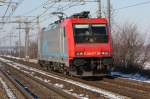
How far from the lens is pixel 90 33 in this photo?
23.1 m

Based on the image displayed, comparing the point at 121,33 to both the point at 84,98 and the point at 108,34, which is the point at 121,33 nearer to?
the point at 108,34

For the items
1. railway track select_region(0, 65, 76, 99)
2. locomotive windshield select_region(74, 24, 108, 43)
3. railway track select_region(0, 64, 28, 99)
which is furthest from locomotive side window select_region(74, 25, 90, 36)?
railway track select_region(0, 64, 28, 99)

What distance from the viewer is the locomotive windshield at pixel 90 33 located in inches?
906

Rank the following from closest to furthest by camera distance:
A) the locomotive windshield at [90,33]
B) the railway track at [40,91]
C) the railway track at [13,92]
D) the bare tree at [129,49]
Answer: the railway track at [40,91] < the railway track at [13,92] < the locomotive windshield at [90,33] < the bare tree at [129,49]

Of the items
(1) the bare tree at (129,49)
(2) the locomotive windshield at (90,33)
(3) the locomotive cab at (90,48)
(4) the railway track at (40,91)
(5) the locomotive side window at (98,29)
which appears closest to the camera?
(4) the railway track at (40,91)

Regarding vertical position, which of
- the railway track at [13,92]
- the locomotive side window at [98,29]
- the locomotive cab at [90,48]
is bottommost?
the railway track at [13,92]

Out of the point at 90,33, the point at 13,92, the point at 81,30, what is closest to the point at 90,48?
the point at 90,33

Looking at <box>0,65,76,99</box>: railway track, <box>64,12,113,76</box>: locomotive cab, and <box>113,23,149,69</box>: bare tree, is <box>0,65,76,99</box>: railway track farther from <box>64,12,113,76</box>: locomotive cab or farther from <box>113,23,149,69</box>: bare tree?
<box>113,23,149,69</box>: bare tree

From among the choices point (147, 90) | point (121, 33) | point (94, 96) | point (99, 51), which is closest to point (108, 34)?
point (99, 51)

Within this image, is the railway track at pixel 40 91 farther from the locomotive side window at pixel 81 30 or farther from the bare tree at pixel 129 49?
the bare tree at pixel 129 49

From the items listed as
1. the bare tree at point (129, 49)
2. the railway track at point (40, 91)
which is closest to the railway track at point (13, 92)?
the railway track at point (40, 91)

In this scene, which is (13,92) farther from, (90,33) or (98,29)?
(98,29)

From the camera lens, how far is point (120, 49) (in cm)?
3403

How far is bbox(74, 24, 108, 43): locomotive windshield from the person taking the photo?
2302cm
